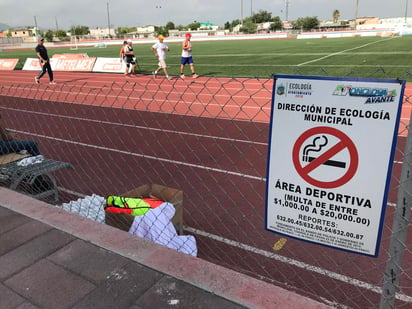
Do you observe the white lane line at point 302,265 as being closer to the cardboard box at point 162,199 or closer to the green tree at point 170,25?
the cardboard box at point 162,199

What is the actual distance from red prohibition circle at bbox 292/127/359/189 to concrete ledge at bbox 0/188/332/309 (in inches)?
32.3

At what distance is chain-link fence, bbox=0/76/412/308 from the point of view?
126 inches

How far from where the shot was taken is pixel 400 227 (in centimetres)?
189

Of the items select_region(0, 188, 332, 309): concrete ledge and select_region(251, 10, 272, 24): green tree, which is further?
select_region(251, 10, 272, 24): green tree

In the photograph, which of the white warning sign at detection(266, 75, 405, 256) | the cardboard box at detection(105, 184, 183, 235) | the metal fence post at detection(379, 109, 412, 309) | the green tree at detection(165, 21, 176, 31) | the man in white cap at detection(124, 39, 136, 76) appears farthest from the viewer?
the green tree at detection(165, 21, 176, 31)

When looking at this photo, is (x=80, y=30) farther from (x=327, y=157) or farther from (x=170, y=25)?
(x=327, y=157)

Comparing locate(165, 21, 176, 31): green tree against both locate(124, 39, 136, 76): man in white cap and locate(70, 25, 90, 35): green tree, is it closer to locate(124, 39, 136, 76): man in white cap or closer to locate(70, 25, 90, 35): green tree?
locate(70, 25, 90, 35): green tree

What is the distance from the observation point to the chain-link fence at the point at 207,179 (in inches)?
126

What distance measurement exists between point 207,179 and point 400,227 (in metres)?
3.67

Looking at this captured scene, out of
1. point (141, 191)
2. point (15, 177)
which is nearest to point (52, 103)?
point (15, 177)

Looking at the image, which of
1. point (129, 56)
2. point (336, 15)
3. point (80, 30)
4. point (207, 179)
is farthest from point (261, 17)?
point (207, 179)

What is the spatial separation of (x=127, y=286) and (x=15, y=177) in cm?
264

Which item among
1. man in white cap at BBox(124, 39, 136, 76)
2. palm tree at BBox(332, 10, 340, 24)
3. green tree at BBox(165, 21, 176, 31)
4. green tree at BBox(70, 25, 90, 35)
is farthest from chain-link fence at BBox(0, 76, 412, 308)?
palm tree at BBox(332, 10, 340, 24)

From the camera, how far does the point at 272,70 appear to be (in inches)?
675
